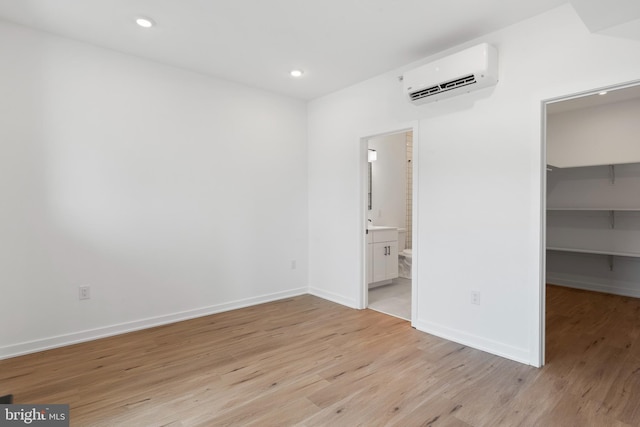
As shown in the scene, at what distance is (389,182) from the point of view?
5.84m

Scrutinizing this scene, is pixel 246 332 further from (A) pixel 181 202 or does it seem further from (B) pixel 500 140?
(B) pixel 500 140

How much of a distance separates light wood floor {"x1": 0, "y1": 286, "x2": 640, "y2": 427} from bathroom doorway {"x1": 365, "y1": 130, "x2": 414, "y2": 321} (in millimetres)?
1090

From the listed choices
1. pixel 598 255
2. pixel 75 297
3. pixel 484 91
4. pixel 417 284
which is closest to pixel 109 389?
pixel 75 297

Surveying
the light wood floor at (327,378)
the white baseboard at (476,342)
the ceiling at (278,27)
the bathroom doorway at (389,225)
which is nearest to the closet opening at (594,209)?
the light wood floor at (327,378)

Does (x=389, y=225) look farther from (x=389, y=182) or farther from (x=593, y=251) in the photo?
(x=593, y=251)

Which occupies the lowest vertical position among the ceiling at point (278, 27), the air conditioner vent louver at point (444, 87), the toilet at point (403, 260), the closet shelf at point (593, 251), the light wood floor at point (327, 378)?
the light wood floor at point (327, 378)

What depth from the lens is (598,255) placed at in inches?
192

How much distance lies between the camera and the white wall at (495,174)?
7.86 feet

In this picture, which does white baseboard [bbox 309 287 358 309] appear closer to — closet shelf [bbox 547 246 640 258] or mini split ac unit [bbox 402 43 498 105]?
mini split ac unit [bbox 402 43 498 105]

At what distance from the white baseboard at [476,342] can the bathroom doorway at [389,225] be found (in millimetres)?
572

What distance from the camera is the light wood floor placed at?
1942 mm

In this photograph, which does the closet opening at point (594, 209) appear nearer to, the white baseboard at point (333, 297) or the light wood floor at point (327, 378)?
the light wood floor at point (327, 378)

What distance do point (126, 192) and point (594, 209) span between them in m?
5.81

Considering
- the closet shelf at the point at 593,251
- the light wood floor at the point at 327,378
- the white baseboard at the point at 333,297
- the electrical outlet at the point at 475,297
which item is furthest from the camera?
the closet shelf at the point at 593,251
